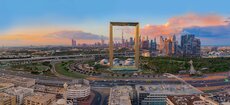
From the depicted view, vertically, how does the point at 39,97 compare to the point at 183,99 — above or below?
below

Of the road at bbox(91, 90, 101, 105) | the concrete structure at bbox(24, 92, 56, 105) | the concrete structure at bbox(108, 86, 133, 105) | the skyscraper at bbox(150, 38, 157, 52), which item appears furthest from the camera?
the skyscraper at bbox(150, 38, 157, 52)

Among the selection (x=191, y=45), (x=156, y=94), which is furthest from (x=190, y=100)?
(x=191, y=45)

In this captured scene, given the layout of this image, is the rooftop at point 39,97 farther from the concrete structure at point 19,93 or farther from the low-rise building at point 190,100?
the low-rise building at point 190,100

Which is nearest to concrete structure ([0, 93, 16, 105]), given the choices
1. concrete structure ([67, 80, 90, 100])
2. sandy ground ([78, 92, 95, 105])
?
concrete structure ([67, 80, 90, 100])

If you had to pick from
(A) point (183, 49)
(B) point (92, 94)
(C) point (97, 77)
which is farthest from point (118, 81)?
(A) point (183, 49)

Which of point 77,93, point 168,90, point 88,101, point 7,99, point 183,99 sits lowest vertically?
point 88,101

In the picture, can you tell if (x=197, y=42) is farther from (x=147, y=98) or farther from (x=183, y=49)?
(x=147, y=98)

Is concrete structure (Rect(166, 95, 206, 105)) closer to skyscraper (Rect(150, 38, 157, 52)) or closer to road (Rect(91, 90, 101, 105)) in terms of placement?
road (Rect(91, 90, 101, 105))

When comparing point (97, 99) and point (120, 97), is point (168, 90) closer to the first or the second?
point (120, 97)
